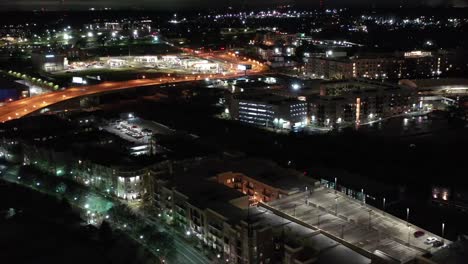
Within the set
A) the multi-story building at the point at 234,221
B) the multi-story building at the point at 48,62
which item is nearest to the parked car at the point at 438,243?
the multi-story building at the point at 234,221

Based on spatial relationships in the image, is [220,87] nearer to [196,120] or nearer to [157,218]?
[196,120]

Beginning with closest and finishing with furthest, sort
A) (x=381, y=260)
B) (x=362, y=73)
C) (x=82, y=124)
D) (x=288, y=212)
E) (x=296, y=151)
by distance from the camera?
(x=381, y=260), (x=288, y=212), (x=296, y=151), (x=82, y=124), (x=362, y=73)

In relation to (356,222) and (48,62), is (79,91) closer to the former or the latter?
(48,62)

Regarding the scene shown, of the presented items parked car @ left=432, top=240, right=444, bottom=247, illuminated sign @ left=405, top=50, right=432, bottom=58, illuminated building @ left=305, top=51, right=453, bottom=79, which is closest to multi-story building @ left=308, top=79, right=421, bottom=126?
illuminated building @ left=305, top=51, right=453, bottom=79

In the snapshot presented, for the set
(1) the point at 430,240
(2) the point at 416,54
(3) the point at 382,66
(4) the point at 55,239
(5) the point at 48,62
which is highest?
(2) the point at 416,54

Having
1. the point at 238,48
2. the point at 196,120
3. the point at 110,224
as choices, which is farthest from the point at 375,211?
the point at 238,48

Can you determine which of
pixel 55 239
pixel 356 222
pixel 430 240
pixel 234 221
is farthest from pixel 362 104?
pixel 55 239
